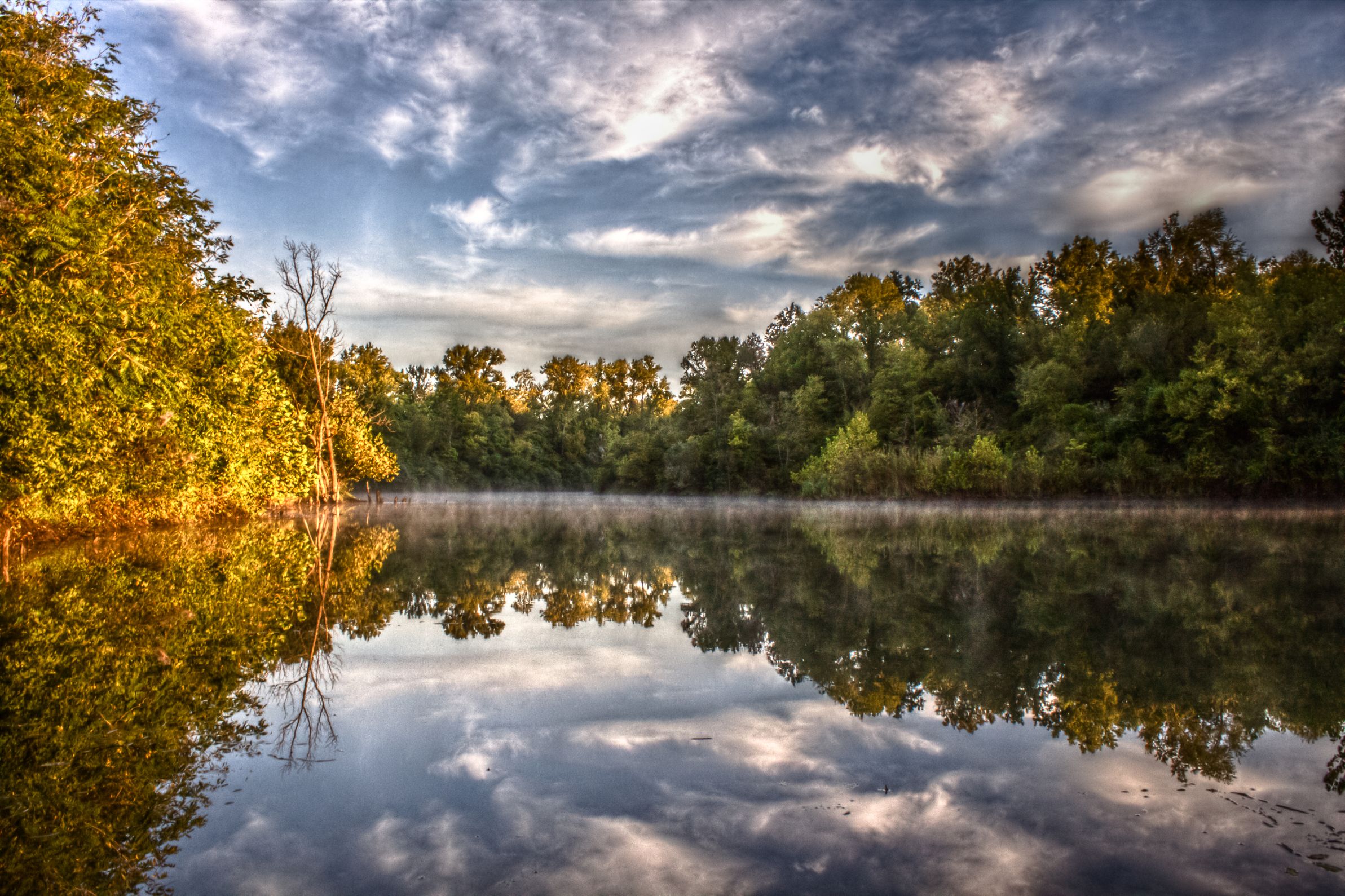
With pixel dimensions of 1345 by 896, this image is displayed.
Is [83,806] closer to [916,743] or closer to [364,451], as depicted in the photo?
[916,743]

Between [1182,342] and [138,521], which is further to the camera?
[1182,342]

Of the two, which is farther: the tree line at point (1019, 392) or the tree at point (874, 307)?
the tree at point (874, 307)

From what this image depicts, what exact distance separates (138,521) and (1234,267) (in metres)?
49.1

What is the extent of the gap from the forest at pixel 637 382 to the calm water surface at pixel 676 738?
3304 millimetres

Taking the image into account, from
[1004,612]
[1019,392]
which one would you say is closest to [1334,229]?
[1019,392]

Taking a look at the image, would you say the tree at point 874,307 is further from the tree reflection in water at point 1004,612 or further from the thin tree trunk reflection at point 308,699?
the thin tree trunk reflection at point 308,699

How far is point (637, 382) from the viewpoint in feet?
281

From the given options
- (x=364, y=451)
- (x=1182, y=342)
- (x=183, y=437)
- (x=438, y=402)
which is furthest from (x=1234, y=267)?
(x=438, y=402)

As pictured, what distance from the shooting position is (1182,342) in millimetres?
34125

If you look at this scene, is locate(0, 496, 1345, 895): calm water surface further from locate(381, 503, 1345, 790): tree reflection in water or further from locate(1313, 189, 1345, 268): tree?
locate(1313, 189, 1345, 268): tree

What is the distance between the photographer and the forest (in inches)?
372

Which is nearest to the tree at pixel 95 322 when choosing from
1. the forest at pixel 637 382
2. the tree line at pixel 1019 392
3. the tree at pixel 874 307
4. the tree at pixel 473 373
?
the forest at pixel 637 382

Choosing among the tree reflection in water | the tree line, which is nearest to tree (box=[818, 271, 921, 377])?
the tree line

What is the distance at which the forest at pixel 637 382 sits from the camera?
9.45 metres
